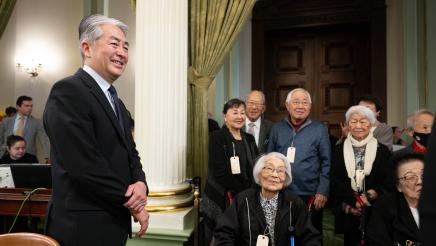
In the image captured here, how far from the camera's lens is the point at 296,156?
2580mm

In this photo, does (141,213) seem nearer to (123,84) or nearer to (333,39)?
(123,84)

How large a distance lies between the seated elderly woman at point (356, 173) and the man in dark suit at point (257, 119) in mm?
694

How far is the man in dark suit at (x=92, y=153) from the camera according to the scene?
1.27 m

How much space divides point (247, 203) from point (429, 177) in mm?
1619

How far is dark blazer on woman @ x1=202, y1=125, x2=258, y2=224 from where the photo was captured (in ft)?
8.30

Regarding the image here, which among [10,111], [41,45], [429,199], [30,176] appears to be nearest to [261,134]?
[30,176]

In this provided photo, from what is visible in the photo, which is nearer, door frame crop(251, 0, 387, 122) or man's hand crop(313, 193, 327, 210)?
man's hand crop(313, 193, 327, 210)

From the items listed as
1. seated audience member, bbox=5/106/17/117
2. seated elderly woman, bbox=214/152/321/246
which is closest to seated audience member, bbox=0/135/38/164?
seated audience member, bbox=5/106/17/117

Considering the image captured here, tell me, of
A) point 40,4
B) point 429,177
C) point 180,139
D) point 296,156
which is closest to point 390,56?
point 296,156

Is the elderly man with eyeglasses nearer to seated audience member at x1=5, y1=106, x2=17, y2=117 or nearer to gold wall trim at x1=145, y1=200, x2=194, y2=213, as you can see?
gold wall trim at x1=145, y1=200, x2=194, y2=213

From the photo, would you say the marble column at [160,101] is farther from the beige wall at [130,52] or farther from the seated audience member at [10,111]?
the seated audience member at [10,111]

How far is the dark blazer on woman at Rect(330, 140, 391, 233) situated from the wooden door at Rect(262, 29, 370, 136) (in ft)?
11.1

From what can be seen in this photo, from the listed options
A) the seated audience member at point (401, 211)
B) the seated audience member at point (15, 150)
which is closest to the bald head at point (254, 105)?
the seated audience member at point (401, 211)

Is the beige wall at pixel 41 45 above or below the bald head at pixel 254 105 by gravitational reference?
above
